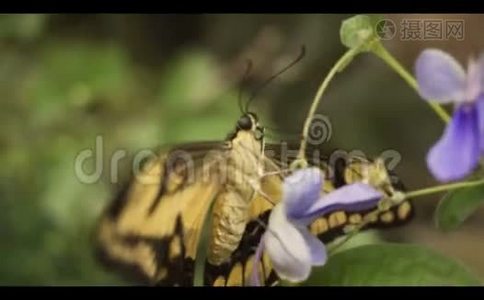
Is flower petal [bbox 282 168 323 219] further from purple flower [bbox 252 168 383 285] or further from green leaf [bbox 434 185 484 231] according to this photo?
green leaf [bbox 434 185 484 231]

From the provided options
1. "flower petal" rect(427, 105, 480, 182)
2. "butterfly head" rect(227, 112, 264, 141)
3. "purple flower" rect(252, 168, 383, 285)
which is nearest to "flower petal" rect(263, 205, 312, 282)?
"purple flower" rect(252, 168, 383, 285)

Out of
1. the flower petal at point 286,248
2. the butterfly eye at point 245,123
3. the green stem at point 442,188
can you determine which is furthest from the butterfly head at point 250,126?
the green stem at point 442,188

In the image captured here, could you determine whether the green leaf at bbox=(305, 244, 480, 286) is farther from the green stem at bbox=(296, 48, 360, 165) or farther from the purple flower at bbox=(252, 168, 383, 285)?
the green stem at bbox=(296, 48, 360, 165)

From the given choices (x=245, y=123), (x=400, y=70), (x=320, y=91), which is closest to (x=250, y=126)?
(x=245, y=123)

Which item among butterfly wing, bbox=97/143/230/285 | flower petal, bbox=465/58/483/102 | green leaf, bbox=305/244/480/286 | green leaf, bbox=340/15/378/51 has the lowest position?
green leaf, bbox=305/244/480/286

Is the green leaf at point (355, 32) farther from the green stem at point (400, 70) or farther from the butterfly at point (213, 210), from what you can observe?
the butterfly at point (213, 210)

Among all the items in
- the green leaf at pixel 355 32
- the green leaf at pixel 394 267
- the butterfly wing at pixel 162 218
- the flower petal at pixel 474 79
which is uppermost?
the green leaf at pixel 355 32

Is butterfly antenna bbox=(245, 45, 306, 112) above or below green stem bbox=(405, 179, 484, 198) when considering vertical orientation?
above
